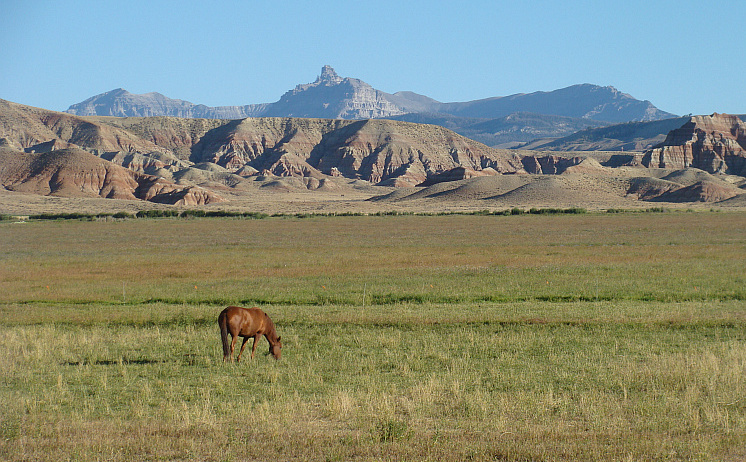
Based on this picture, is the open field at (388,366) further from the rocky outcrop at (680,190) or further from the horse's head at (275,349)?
the rocky outcrop at (680,190)

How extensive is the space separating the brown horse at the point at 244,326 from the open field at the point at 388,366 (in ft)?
1.47

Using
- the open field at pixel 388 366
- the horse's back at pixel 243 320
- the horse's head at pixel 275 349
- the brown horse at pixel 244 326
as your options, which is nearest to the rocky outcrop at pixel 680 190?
the open field at pixel 388 366

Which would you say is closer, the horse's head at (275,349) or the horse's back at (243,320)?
the horse's back at (243,320)

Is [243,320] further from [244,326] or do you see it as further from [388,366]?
[388,366]

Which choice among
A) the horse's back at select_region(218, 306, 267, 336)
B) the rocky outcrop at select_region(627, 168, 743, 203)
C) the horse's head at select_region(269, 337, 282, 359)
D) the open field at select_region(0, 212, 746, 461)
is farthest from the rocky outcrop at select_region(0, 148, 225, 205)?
the horse's back at select_region(218, 306, 267, 336)

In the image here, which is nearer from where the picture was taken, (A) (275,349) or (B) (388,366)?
(B) (388,366)

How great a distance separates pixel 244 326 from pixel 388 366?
2.96 m

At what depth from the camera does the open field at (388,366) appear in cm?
918

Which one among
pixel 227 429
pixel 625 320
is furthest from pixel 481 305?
pixel 227 429

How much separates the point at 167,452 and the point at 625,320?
1353cm

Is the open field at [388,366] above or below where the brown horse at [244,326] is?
below

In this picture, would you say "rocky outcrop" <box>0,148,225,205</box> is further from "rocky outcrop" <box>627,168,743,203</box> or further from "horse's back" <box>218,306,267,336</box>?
"horse's back" <box>218,306,267,336</box>

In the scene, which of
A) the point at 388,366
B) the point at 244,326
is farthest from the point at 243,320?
the point at 388,366

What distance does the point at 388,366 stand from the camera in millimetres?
13742
